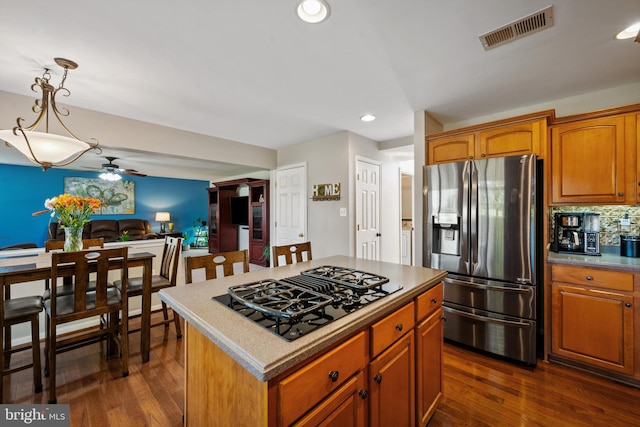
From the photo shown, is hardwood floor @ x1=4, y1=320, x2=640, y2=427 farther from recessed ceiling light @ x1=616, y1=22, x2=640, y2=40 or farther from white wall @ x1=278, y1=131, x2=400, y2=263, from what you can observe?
recessed ceiling light @ x1=616, y1=22, x2=640, y2=40

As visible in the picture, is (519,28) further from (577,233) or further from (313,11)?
(577,233)

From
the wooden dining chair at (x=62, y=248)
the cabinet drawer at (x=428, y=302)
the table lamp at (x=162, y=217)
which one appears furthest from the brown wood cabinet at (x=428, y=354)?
the table lamp at (x=162, y=217)

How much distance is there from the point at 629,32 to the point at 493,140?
0.96 meters

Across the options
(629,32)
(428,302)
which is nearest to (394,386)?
(428,302)

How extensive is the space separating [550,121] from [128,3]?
3.17 meters

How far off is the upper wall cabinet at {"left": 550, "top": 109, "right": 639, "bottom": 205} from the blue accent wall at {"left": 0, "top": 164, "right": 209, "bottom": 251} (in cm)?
900

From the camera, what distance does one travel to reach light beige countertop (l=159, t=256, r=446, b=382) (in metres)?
0.74

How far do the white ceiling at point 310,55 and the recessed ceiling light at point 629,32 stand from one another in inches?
2.6

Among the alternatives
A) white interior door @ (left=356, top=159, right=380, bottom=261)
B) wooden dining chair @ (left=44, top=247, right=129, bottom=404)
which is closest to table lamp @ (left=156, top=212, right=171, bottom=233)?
wooden dining chair @ (left=44, top=247, right=129, bottom=404)

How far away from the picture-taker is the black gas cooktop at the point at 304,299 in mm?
924

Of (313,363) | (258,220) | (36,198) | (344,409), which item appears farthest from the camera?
(36,198)

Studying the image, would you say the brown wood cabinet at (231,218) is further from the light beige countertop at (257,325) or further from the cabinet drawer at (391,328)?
the cabinet drawer at (391,328)

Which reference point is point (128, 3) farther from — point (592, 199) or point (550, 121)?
point (592, 199)

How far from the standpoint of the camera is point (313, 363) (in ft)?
2.74
